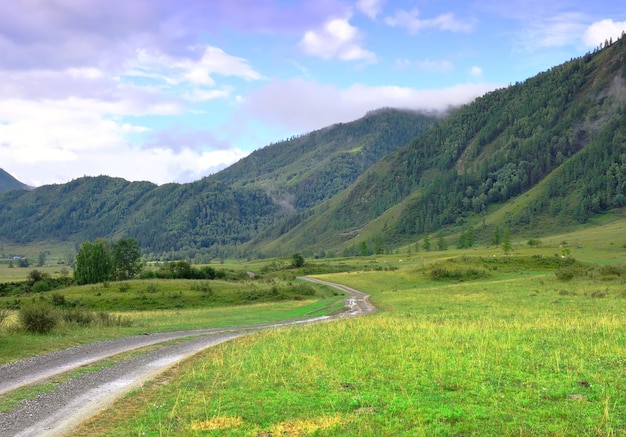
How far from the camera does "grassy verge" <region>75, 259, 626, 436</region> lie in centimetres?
1202

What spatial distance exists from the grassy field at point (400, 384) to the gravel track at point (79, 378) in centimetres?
89

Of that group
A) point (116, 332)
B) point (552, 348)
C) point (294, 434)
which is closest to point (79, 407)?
point (294, 434)

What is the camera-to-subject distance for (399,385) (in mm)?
15539

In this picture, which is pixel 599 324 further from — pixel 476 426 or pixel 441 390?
pixel 476 426

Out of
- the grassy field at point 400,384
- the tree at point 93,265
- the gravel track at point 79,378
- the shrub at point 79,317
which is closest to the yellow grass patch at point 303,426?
the grassy field at point 400,384

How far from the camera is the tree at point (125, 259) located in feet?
384

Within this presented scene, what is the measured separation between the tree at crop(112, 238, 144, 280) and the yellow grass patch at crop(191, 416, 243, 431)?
112 meters

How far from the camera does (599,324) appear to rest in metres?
27.1

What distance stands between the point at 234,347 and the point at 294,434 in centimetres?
1445

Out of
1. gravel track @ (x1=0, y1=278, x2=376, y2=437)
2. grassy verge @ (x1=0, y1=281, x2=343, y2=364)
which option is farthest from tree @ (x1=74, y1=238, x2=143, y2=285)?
gravel track @ (x1=0, y1=278, x2=376, y2=437)

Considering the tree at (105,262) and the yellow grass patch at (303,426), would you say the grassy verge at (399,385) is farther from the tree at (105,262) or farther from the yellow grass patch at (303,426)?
the tree at (105,262)

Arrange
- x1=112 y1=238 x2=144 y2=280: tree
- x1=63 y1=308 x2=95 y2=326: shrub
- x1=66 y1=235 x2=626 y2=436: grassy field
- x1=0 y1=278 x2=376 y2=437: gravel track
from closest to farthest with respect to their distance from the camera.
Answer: x1=66 y1=235 x2=626 y2=436: grassy field
x1=0 y1=278 x2=376 y2=437: gravel track
x1=63 y1=308 x2=95 y2=326: shrub
x1=112 y1=238 x2=144 y2=280: tree

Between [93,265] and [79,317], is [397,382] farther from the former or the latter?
[93,265]

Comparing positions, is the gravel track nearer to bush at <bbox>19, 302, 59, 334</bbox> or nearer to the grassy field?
the grassy field
